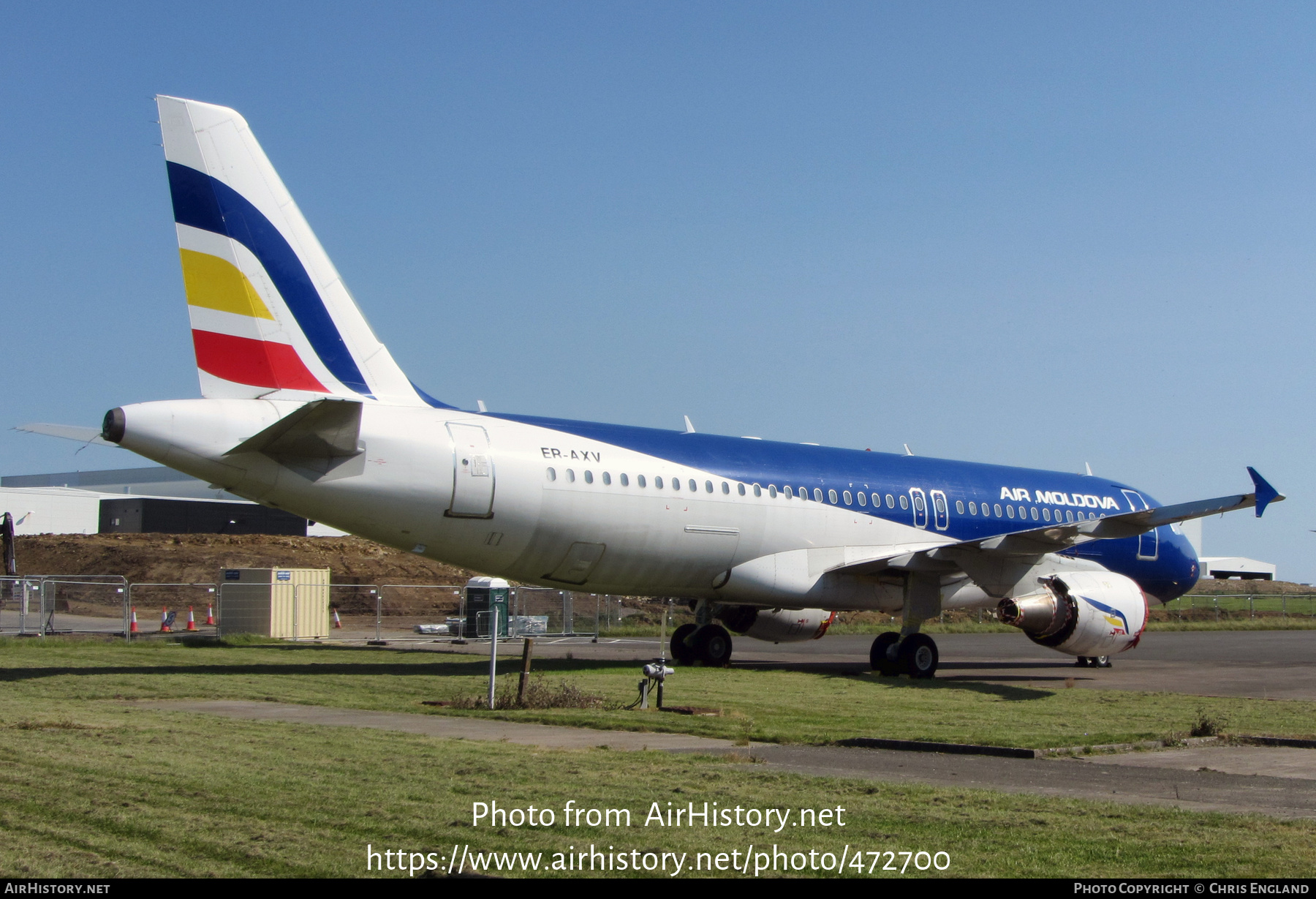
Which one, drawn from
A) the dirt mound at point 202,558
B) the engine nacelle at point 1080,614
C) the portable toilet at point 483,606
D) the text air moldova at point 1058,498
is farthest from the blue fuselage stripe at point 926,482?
the dirt mound at point 202,558

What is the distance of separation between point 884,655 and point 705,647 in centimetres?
340

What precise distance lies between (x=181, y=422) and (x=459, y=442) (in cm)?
379

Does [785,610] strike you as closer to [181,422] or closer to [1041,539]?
[1041,539]

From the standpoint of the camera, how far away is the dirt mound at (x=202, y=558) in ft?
178

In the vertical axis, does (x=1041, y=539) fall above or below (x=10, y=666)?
above

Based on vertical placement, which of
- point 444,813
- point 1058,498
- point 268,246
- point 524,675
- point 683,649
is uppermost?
point 268,246

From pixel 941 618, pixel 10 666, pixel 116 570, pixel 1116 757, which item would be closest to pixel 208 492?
pixel 116 570

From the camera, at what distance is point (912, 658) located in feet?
67.3

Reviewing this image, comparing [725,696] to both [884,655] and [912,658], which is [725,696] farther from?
[884,655]

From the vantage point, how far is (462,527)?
1759cm

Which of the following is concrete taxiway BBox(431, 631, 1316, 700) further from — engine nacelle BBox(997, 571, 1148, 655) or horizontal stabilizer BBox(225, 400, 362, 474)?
horizontal stabilizer BBox(225, 400, 362, 474)

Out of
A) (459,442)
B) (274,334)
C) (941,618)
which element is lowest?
(941,618)

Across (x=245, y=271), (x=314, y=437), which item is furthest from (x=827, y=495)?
(x=245, y=271)

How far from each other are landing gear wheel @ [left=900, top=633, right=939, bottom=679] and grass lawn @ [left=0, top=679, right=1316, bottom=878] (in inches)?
454
